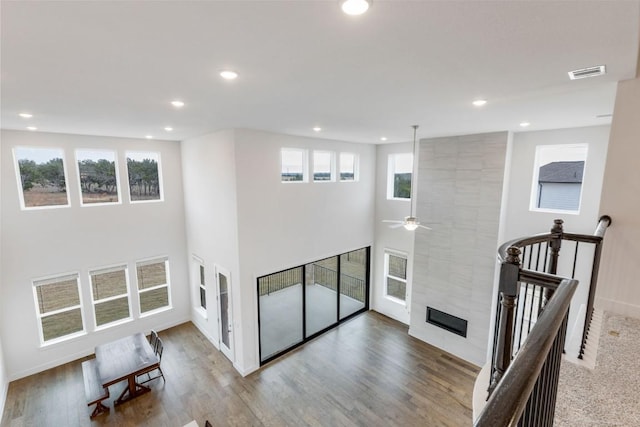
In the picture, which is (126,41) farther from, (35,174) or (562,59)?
(35,174)

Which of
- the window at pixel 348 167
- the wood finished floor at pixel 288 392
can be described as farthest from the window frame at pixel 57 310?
the window at pixel 348 167

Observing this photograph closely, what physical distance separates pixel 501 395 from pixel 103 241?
7810 mm

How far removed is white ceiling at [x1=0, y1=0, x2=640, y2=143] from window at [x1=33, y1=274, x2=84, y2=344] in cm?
376

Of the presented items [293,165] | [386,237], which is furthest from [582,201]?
[293,165]

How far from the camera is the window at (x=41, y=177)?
5559mm

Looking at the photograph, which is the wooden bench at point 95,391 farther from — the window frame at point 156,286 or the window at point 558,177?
the window at point 558,177

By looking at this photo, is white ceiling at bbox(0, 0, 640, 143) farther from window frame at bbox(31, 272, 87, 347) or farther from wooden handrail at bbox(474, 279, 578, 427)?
window frame at bbox(31, 272, 87, 347)

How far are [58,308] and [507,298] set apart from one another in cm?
810

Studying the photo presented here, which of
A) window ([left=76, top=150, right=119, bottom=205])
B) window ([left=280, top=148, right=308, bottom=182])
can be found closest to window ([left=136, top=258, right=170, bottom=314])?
window ([left=76, top=150, right=119, bottom=205])

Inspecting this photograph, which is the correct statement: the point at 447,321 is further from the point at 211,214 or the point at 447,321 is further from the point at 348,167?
the point at 211,214

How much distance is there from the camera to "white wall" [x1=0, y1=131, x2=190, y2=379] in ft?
18.0

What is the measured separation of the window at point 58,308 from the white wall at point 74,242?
139mm

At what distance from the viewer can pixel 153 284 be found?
7316mm

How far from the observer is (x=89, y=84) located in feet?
9.06
